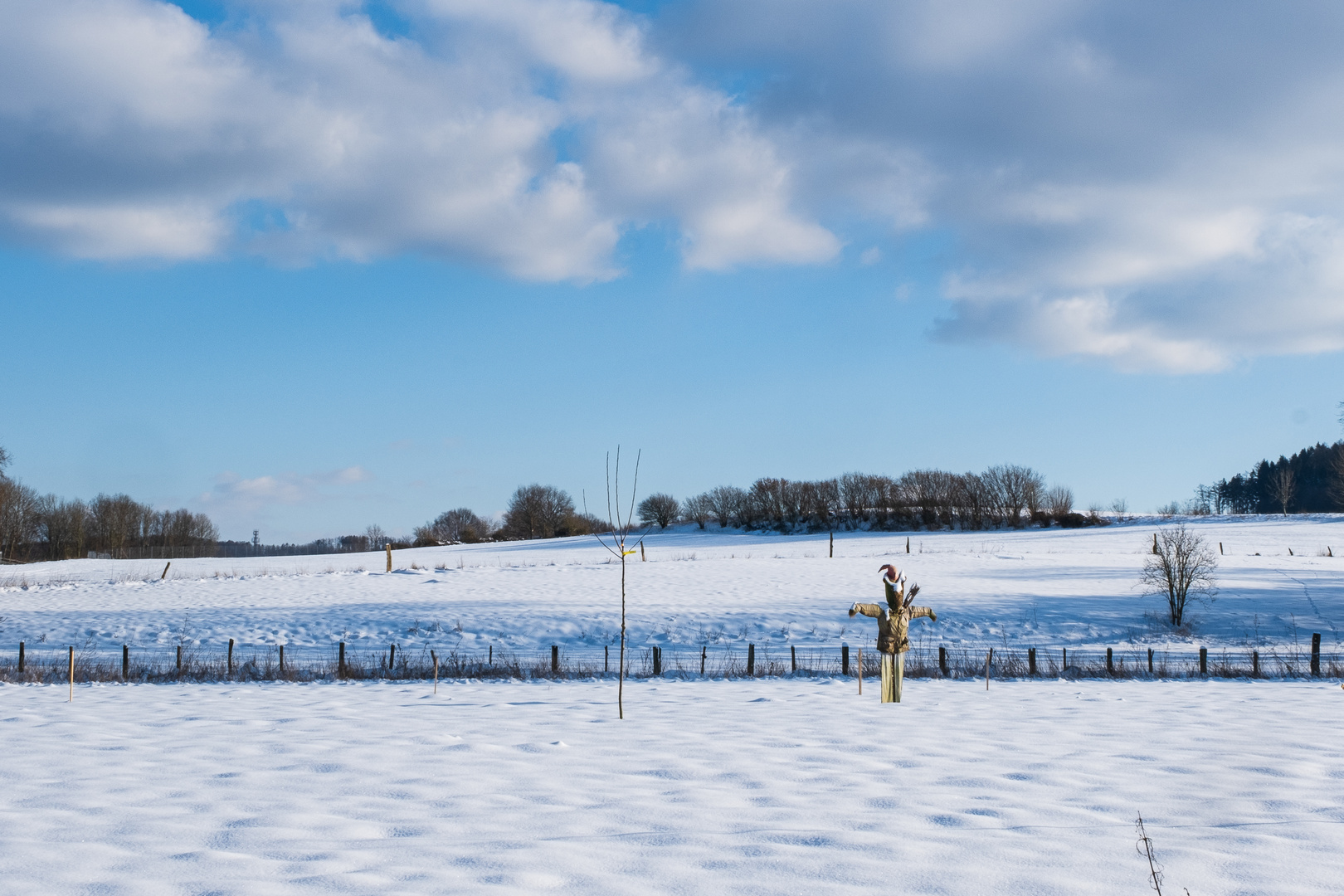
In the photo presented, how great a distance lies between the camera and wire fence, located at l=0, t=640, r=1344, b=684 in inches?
706

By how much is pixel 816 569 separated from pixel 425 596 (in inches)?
739

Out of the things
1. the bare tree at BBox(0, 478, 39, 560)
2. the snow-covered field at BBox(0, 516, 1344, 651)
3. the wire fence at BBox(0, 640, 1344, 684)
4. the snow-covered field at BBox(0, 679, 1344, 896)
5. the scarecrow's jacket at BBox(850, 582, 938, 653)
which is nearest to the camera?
the snow-covered field at BBox(0, 679, 1344, 896)

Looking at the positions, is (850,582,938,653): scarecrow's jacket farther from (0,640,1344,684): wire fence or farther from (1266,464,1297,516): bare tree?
(1266,464,1297,516): bare tree

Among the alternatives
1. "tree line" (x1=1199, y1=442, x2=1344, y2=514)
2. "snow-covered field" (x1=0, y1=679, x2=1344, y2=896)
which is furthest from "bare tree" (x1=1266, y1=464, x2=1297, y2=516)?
"snow-covered field" (x1=0, y1=679, x2=1344, y2=896)

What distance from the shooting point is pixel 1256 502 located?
132750 mm

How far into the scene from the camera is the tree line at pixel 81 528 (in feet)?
277

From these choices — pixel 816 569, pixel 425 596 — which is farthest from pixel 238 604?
pixel 816 569

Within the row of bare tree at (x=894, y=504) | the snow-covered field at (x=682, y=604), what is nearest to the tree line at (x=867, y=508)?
the row of bare tree at (x=894, y=504)

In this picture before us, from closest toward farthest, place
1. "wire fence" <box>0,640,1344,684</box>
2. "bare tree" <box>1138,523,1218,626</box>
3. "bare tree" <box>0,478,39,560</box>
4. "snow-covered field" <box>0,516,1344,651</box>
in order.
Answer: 1. "wire fence" <box>0,640,1344,684</box>
2. "snow-covered field" <box>0,516,1344,651</box>
3. "bare tree" <box>1138,523,1218,626</box>
4. "bare tree" <box>0,478,39,560</box>

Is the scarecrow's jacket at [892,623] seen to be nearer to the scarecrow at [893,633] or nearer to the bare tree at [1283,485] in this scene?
the scarecrow at [893,633]

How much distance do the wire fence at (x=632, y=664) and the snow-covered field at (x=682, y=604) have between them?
1414 millimetres

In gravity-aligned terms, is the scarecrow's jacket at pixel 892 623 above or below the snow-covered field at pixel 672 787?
above

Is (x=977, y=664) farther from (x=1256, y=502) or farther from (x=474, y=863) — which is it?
(x=1256, y=502)

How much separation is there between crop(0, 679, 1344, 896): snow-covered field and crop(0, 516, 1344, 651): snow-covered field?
15.6 metres
